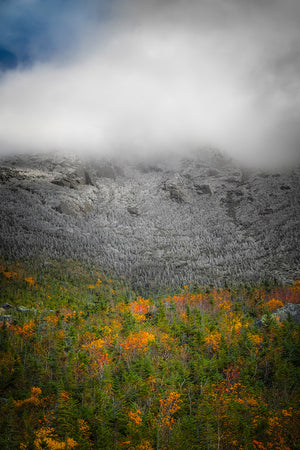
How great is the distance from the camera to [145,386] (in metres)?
31.8

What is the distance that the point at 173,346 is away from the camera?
1880 inches

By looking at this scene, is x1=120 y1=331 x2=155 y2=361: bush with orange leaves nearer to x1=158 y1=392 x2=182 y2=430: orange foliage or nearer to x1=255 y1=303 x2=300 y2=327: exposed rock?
x1=158 y1=392 x2=182 y2=430: orange foliage

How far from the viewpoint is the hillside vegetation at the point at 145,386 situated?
24594 mm

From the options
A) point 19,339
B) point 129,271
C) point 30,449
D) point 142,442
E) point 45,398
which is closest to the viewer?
point 30,449

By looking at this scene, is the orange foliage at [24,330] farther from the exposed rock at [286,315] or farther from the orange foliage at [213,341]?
the exposed rock at [286,315]

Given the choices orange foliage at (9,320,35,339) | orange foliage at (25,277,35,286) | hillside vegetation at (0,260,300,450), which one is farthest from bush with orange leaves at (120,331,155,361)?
orange foliage at (25,277,35,286)

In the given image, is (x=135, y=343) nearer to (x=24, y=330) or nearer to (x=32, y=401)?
(x=32, y=401)

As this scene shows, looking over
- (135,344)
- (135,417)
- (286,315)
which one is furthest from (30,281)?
(286,315)

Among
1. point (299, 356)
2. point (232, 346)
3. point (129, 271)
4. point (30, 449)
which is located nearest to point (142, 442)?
point (30, 449)

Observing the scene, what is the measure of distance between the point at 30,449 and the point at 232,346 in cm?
3934

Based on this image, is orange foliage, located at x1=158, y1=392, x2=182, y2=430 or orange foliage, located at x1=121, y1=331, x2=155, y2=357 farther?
orange foliage, located at x1=121, y1=331, x2=155, y2=357

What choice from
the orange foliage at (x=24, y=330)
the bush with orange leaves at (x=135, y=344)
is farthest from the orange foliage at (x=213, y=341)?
the orange foliage at (x=24, y=330)

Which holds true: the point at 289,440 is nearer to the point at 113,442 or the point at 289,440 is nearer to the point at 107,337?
the point at 113,442

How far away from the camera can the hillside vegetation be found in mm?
24594
